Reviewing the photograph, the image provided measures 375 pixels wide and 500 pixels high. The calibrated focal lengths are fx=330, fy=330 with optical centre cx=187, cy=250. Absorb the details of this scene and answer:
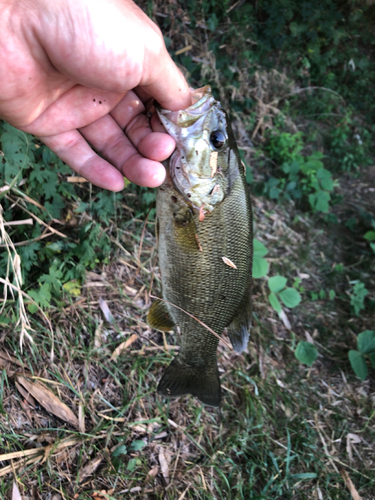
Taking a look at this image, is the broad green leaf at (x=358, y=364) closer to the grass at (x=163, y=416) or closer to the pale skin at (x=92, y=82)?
the grass at (x=163, y=416)

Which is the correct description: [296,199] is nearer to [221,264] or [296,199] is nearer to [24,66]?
[221,264]

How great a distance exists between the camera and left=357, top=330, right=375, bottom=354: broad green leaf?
135 inches

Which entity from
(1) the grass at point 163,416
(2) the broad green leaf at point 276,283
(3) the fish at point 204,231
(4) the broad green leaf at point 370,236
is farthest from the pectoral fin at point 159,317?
(4) the broad green leaf at point 370,236

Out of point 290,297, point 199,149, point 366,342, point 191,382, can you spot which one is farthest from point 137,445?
point 366,342

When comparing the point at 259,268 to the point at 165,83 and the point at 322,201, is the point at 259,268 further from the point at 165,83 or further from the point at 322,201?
the point at 165,83

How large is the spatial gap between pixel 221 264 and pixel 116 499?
1.67m

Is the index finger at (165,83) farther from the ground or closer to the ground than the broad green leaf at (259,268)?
farther from the ground

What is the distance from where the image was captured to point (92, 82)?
144cm

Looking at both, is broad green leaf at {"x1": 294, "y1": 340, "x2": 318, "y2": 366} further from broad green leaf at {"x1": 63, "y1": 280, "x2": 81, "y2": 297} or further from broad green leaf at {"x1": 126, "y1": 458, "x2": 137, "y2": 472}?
broad green leaf at {"x1": 63, "y1": 280, "x2": 81, "y2": 297}

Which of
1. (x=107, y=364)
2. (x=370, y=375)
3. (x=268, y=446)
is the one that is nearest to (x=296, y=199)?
(x=370, y=375)

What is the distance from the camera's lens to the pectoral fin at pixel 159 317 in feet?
6.46

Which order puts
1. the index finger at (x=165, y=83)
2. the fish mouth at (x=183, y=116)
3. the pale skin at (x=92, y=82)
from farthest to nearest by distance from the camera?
the fish mouth at (x=183, y=116) → the index finger at (x=165, y=83) → the pale skin at (x=92, y=82)

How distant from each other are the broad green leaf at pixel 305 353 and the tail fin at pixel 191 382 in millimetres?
1466

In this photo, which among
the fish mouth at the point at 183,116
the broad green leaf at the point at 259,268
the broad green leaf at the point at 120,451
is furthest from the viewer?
the broad green leaf at the point at 259,268
